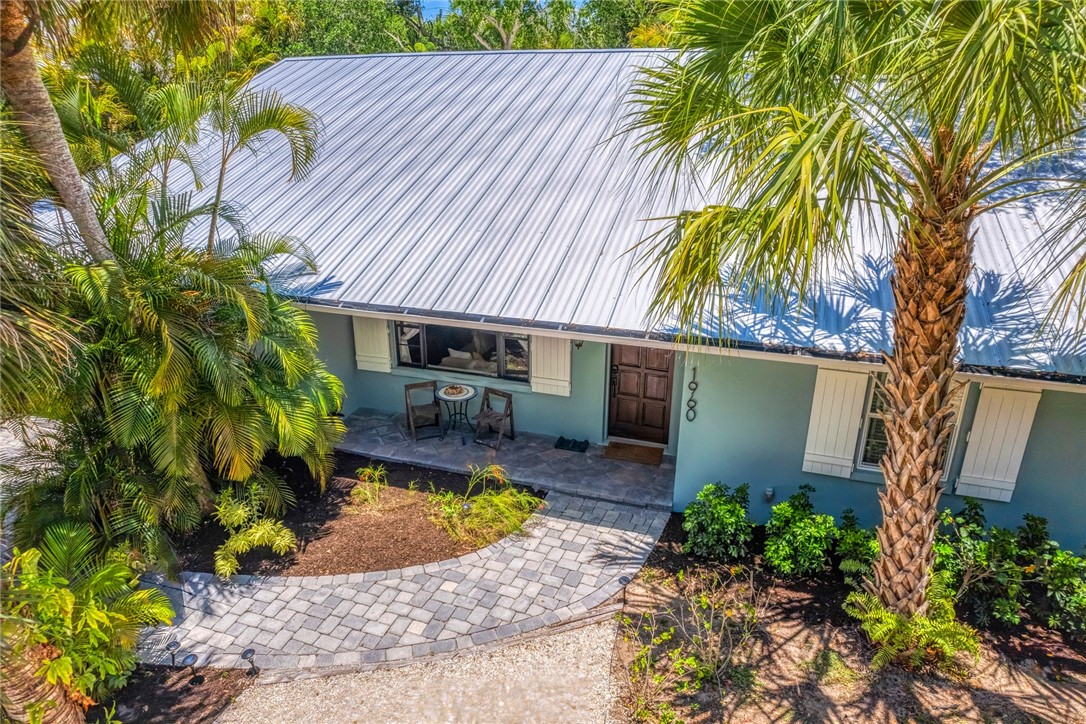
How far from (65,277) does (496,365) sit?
5.71m

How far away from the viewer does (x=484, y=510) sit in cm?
811

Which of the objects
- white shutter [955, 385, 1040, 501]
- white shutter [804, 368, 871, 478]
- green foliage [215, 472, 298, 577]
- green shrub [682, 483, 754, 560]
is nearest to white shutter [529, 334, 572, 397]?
green shrub [682, 483, 754, 560]

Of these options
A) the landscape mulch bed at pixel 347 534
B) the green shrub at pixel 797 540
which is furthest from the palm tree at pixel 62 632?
the green shrub at pixel 797 540

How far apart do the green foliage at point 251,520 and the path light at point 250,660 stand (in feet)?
3.98

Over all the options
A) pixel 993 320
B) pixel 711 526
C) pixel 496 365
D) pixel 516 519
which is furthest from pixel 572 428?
pixel 993 320

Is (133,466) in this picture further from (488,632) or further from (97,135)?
(488,632)

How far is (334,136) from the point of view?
11930mm

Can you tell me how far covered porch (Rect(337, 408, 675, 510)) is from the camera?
29.0ft

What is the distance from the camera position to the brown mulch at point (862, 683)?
17.8 feet

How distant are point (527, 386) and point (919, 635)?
19.6 ft

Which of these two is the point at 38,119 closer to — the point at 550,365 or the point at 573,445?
the point at 550,365

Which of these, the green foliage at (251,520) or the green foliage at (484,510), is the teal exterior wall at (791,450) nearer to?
the green foliage at (484,510)

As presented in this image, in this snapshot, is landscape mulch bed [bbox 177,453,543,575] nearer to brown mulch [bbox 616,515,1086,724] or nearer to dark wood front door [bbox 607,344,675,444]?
dark wood front door [bbox 607,344,675,444]

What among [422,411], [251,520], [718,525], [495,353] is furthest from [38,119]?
[718,525]
